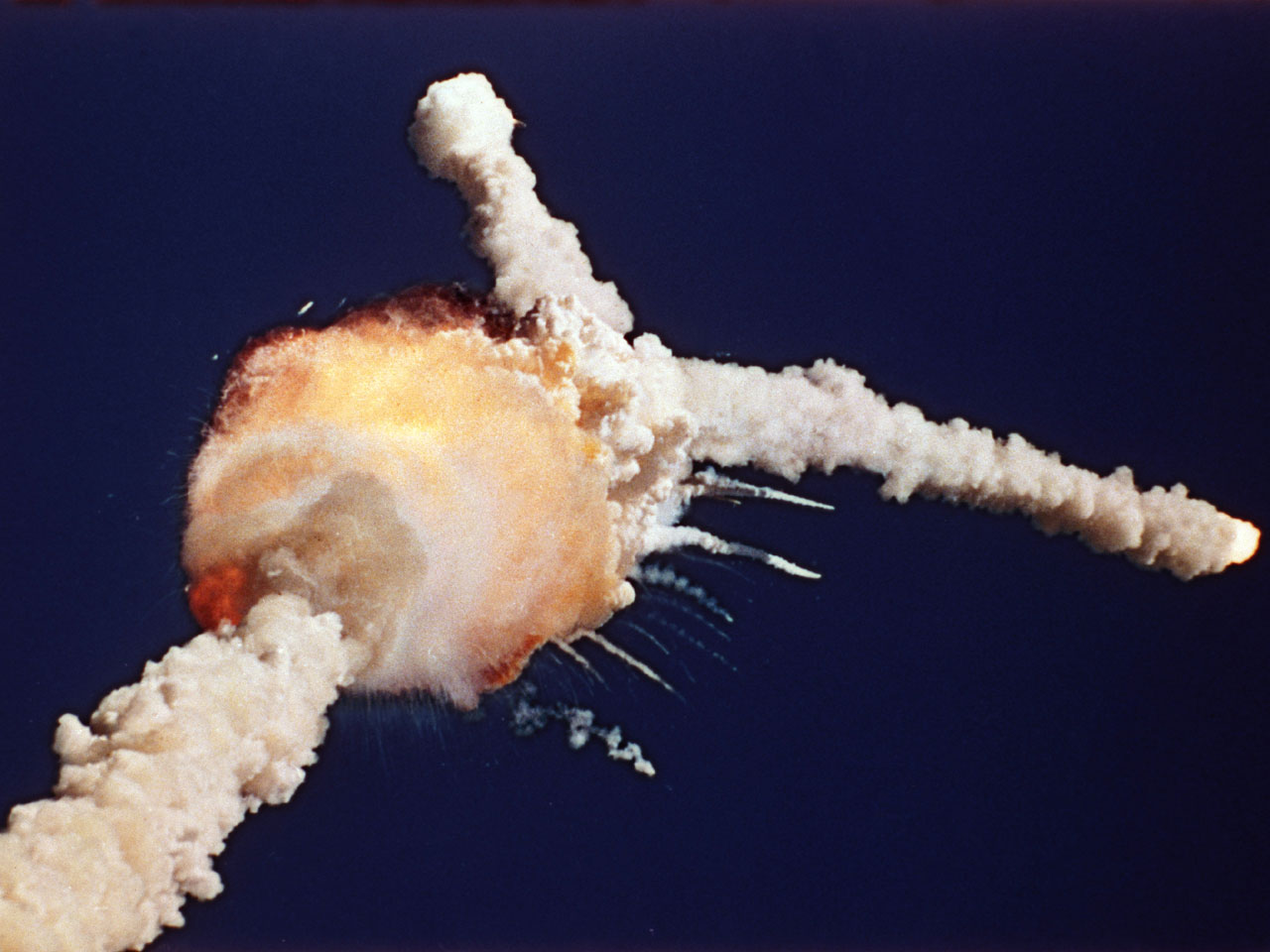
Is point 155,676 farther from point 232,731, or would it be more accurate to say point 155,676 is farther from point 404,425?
point 404,425

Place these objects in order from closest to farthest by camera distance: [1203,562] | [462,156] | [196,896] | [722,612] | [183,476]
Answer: [196,896]
[183,476]
[462,156]
[722,612]
[1203,562]

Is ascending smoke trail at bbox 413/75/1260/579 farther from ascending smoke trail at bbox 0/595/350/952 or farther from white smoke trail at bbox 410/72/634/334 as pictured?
ascending smoke trail at bbox 0/595/350/952

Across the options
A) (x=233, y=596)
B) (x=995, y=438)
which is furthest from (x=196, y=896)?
(x=995, y=438)

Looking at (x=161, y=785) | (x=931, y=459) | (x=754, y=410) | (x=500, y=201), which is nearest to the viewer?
(x=161, y=785)

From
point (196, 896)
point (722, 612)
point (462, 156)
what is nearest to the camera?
point (196, 896)

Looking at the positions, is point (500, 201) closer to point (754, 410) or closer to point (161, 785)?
point (754, 410)

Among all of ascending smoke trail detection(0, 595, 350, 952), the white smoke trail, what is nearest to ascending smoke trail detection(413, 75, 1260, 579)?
the white smoke trail

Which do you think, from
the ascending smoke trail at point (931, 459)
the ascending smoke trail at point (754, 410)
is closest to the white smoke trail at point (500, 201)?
the ascending smoke trail at point (754, 410)

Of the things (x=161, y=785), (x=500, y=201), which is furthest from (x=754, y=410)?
(x=161, y=785)

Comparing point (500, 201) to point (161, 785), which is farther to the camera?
point (500, 201)
